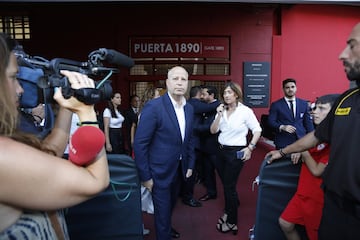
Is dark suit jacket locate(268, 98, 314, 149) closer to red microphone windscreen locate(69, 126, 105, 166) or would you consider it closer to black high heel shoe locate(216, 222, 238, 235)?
black high heel shoe locate(216, 222, 238, 235)

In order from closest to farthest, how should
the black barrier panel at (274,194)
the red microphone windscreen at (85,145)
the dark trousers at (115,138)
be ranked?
the red microphone windscreen at (85,145)
the black barrier panel at (274,194)
the dark trousers at (115,138)

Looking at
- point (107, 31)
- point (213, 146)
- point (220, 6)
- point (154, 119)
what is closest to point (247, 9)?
point (220, 6)

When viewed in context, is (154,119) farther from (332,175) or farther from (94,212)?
(332,175)

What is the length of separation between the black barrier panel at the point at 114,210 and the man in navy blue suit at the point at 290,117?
266 cm

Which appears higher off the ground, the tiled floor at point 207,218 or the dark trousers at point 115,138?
the dark trousers at point 115,138

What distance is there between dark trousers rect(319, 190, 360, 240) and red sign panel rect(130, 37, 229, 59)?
5.26 metres

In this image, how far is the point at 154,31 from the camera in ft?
21.9

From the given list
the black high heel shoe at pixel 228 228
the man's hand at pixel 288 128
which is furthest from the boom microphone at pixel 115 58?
the man's hand at pixel 288 128

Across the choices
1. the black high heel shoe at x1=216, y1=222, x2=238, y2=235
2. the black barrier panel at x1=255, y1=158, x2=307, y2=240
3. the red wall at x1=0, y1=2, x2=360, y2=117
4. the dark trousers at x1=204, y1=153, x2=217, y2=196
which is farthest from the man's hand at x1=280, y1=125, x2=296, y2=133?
the red wall at x1=0, y1=2, x2=360, y2=117

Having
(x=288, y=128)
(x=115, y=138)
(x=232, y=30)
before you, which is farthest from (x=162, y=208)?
(x=232, y=30)

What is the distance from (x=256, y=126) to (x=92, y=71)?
2.61 metres

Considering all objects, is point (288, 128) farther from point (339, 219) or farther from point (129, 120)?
point (129, 120)

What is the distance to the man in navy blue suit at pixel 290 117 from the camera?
4.57 m

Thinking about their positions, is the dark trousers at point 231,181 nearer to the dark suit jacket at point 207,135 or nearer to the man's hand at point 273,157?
the dark suit jacket at point 207,135
